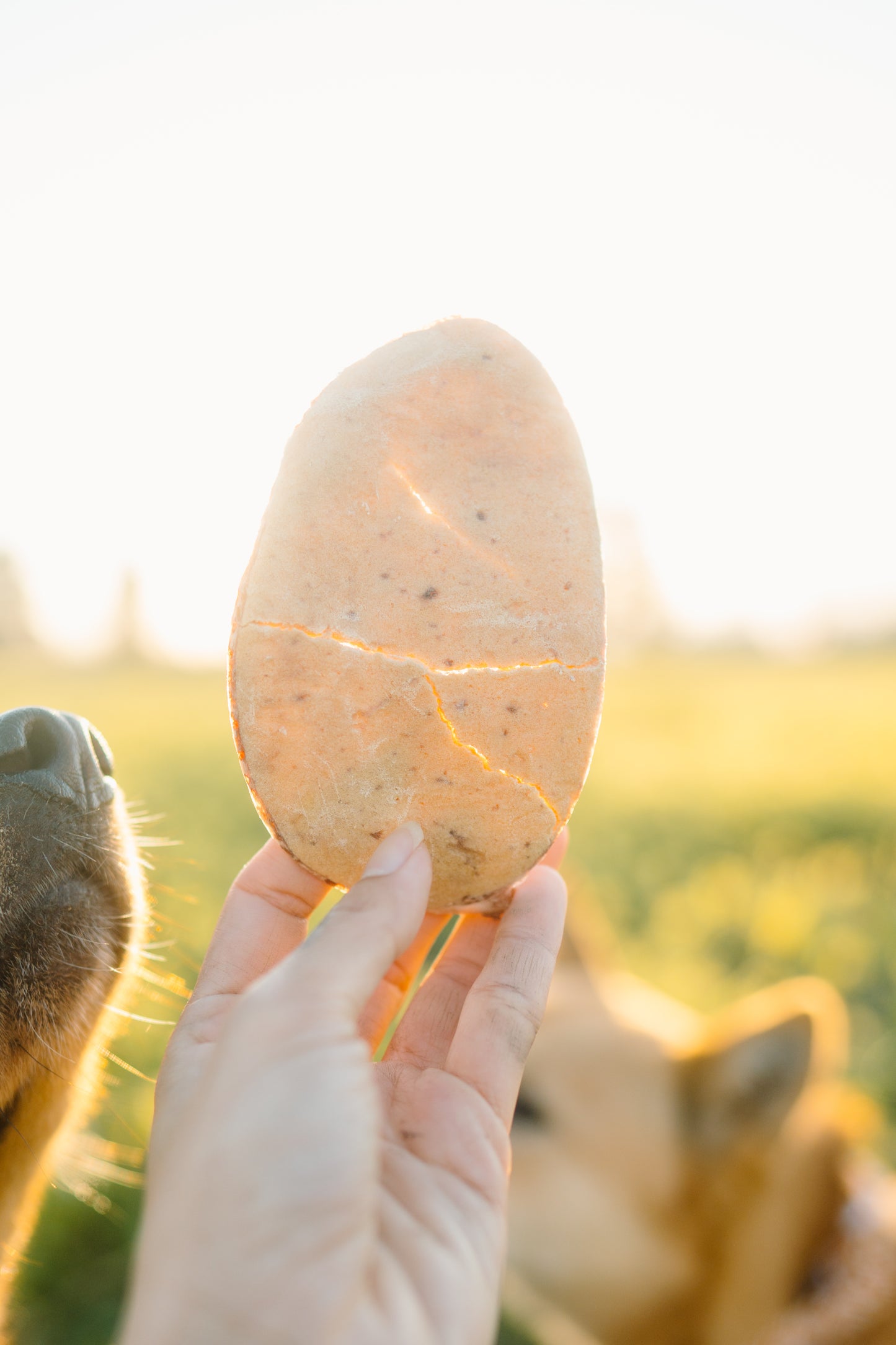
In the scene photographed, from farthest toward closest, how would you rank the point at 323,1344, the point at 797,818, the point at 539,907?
the point at 797,818 → the point at 539,907 → the point at 323,1344

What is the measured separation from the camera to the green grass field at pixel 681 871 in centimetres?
325

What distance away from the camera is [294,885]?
1.72m

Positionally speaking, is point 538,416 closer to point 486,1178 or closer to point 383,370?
point 383,370

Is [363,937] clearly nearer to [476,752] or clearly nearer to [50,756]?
[476,752]

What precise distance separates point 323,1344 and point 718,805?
6.57 metres

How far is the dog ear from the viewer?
254cm

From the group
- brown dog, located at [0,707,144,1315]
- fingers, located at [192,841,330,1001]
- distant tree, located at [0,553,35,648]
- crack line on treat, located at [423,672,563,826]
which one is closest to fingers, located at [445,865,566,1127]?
crack line on treat, located at [423,672,563,826]

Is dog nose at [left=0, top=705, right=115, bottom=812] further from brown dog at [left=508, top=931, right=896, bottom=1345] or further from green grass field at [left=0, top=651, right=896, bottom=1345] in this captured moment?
brown dog at [left=508, top=931, right=896, bottom=1345]

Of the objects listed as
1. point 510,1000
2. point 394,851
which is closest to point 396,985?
point 510,1000

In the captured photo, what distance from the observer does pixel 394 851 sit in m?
1.31

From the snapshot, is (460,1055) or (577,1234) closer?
(460,1055)

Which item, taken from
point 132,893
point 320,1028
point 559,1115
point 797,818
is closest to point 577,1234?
point 559,1115

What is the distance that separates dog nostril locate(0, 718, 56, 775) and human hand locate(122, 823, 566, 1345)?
0.53 m

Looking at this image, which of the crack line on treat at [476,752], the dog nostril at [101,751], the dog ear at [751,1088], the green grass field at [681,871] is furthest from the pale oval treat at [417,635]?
the dog ear at [751,1088]
